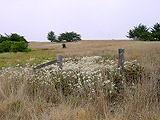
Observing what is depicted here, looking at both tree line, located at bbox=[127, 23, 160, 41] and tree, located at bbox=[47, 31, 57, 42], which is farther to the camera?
tree, located at bbox=[47, 31, 57, 42]

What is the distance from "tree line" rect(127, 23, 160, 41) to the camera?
168ft

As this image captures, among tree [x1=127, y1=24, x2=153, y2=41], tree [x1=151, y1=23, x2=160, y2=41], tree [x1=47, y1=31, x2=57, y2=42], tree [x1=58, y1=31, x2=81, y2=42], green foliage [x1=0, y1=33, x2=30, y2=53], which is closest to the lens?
green foliage [x1=0, y1=33, x2=30, y2=53]

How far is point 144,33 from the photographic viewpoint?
2136 inches

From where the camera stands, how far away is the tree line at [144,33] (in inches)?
2015

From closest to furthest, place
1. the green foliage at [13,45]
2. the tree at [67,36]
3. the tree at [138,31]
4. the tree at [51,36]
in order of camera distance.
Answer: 1. the green foliage at [13,45]
2. the tree at [138,31]
3. the tree at [67,36]
4. the tree at [51,36]

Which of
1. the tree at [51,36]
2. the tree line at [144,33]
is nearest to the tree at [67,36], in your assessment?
the tree at [51,36]

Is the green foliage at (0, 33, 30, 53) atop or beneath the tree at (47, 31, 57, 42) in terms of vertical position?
beneath

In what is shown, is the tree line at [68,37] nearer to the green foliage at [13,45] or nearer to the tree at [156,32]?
the tree at [156,32]

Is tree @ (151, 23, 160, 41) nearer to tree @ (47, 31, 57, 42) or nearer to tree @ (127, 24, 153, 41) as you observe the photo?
tree @ (127, 24, 153, 41)

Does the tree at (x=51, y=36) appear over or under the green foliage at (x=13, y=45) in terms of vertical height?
over

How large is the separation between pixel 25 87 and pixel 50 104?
3.92ft

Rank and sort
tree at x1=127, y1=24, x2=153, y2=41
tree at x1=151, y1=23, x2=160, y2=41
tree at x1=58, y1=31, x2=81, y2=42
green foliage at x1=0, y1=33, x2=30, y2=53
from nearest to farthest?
green foliage at x1=0, y1=33, x2=30, y2=53, tree at x1=151, y1=23, x2=160, y2=41, tree at x1=127, y1=24, x2=153, y2=41, tree at x1=58, y1=31, x2=81, y2=42

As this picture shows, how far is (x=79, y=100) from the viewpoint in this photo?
10.7 feet

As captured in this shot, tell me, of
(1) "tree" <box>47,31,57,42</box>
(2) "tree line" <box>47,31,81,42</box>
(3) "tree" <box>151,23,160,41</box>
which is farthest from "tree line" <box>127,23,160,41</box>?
(1) "tree" <box>47,31,57,42</box>
